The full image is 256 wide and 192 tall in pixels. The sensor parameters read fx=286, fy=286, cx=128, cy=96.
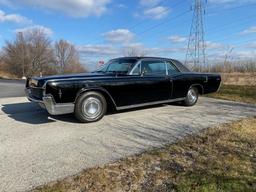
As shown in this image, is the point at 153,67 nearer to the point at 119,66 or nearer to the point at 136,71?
the point at 136,71

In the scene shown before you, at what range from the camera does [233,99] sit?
10195 millimetres

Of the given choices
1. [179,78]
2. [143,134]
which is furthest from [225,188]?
[179,78]

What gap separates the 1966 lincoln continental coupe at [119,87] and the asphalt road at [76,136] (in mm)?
352

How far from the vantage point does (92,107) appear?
6234mm

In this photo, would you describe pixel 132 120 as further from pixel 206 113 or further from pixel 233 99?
pixel 233 99

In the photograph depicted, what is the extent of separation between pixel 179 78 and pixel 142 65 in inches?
51.4

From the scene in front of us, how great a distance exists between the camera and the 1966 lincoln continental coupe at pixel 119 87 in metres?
5.79

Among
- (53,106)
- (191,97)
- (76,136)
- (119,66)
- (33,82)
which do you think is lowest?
(76,136)

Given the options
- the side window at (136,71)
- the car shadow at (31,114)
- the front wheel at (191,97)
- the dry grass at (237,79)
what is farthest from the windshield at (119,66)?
the dry grass at (237,79)

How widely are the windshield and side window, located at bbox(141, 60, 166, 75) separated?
0.29m

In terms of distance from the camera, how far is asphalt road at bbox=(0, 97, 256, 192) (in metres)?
3.74

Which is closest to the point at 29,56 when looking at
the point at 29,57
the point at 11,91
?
the point at 29,57

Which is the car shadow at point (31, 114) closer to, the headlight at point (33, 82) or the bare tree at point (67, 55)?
the headlight at point (33, 82)

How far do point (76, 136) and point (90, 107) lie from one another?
1.10 m
